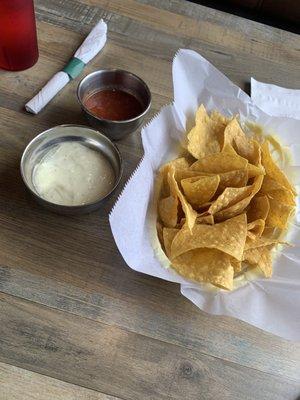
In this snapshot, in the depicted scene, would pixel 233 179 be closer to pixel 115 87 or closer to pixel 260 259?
pixel 260 259

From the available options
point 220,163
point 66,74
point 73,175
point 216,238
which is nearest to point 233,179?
point 220,163

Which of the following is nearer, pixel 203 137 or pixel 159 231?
pixel 159 231

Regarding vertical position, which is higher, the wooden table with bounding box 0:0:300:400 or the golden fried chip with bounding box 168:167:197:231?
the golden fried chip with bounding box 168:167:197:231

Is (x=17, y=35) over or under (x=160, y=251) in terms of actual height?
over

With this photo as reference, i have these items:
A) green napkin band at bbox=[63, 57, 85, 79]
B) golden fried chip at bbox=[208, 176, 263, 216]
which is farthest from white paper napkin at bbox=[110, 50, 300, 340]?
green napkin band at bbox=[63, 57, 85, 79]

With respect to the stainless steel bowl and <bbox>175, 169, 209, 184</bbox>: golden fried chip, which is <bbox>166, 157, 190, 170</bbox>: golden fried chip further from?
the stainless steel bowl

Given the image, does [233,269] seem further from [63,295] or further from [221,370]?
[63,295]

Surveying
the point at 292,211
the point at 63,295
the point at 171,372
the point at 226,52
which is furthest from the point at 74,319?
the point at 226,52
